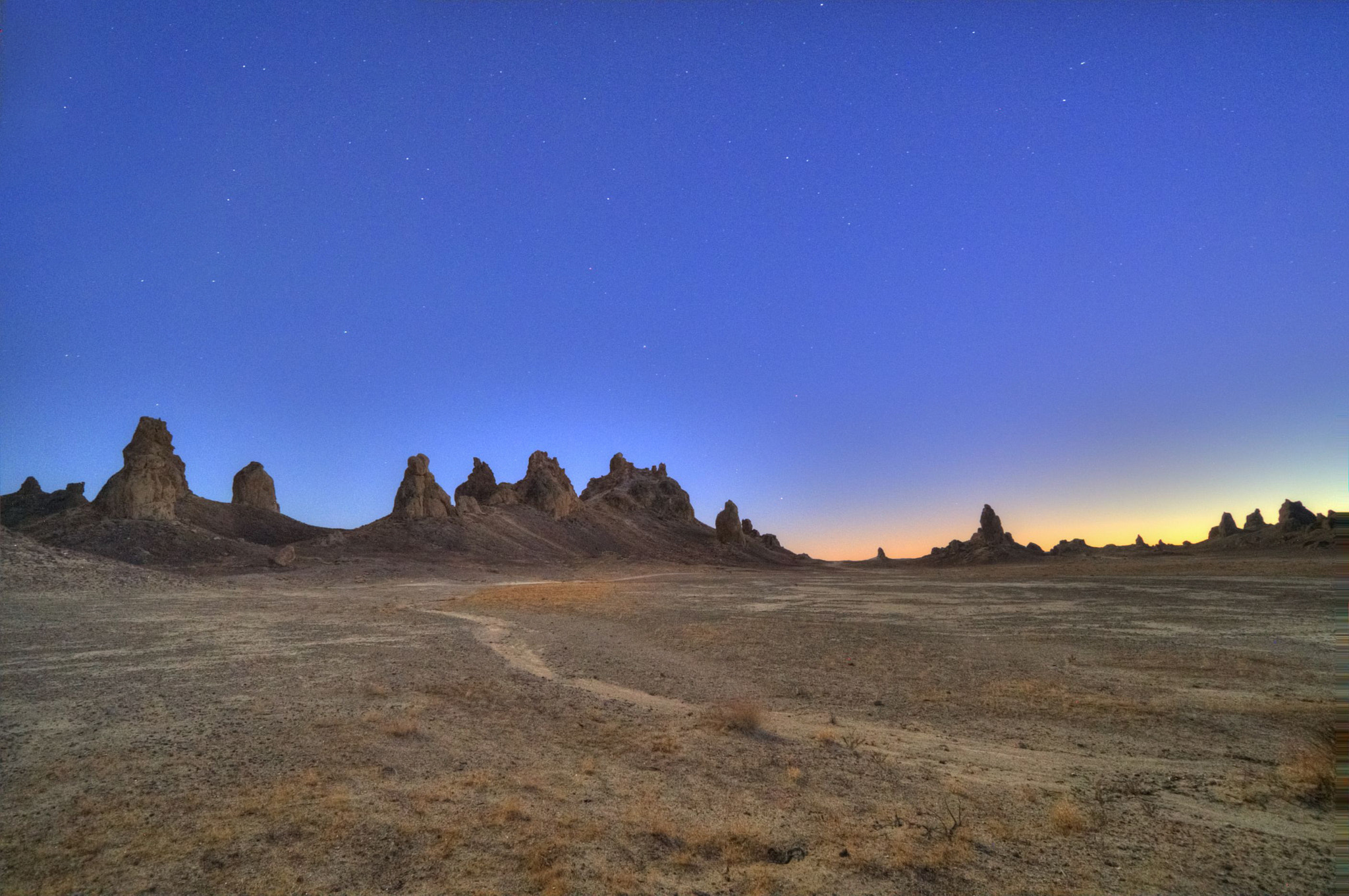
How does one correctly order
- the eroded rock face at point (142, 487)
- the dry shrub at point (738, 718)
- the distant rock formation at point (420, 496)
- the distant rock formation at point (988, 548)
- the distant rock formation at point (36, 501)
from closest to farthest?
the dry shrub at point (738, 718), the eroded rock face at point (142, 487), the distant rock formation at point (36, 501), the distant rock formation at point (420, 496), the distant rock formation at point (988, 548)

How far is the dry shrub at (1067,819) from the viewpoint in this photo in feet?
21.7

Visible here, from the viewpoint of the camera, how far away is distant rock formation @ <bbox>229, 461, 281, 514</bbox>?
10044 cm

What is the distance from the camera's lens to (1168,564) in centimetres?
6744

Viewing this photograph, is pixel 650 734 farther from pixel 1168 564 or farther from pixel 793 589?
pixel 1168 564

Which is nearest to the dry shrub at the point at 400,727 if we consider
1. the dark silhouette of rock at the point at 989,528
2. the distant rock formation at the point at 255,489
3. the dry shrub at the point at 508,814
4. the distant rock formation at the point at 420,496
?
the dry shrub at the point at 508,814

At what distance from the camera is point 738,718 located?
10.7 metres

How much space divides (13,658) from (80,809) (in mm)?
13305

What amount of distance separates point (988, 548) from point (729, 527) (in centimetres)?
4821

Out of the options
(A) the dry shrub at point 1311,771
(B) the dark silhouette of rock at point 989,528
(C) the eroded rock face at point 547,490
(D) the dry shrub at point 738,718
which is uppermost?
(C) the eroded rock face at point 547,490

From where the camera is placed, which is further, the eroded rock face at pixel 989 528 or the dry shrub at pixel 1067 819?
the eroded rock face at pixel 989 528

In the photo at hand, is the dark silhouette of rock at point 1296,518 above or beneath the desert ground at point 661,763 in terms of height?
above

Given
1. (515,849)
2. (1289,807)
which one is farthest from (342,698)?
(1289,807)

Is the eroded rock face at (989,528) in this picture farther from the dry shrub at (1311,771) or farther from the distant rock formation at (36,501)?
the distant rock formation at (36,501)

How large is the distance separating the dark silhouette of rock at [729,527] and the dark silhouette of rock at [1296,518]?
272ft
